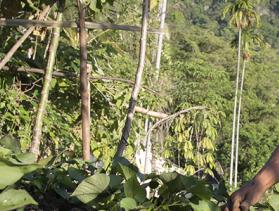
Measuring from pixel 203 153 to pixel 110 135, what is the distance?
0.75 meters

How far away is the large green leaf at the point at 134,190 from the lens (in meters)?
1.28

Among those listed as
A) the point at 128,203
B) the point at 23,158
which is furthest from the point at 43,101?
the point at 128,203

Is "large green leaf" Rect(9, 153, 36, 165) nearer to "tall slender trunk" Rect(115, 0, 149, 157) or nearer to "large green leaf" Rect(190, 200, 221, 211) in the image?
"large green leaf" Rect(190, 200, 221, 211)

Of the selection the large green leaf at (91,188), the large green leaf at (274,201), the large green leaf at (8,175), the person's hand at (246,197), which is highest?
the large green leaf at (8,175)

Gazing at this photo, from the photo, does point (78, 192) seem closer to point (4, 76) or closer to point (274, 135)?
point (4, 76)

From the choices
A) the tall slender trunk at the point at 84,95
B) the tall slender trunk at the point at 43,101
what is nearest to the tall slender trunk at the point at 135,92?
the tall slender trunk at the point at 84,95

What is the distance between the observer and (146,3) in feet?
7.61

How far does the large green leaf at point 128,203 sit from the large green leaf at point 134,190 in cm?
4

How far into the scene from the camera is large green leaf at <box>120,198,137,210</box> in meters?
1.21

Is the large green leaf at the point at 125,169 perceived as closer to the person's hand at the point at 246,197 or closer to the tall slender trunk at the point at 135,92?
the person's hand at the point at 246,197

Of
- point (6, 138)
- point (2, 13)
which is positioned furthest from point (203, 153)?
point (6, 138)

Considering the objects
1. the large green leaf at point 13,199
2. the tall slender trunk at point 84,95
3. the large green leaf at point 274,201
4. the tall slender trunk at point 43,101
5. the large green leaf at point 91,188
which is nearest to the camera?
the large green leaf at point 13,199

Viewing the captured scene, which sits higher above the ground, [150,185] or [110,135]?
[150,185]

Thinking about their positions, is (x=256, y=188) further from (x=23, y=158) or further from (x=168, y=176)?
(x=23, y=158)
